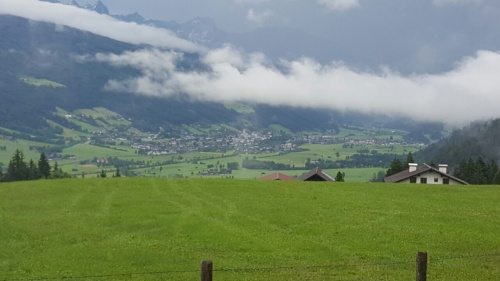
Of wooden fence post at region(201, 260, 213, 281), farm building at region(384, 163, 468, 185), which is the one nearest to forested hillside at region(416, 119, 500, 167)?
farm building at region(384, 163, 468, 185)

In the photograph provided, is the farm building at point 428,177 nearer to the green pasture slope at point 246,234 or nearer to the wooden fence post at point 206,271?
the green pasture slope at point 246,234

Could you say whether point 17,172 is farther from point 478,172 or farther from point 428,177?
point 478,172

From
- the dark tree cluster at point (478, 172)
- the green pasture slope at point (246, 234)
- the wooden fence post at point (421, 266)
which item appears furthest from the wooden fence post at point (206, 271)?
the dark tree cluster at point (478, 172)

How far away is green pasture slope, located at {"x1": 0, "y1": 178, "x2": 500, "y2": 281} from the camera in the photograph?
23.9m

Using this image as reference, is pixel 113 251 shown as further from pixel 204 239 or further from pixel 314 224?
pixel 314 224

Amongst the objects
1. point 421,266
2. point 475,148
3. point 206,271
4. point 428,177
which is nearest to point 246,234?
point 421,266

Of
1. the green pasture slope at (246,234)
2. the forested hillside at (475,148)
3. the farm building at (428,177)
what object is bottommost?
the green pasture slope at (246,234)

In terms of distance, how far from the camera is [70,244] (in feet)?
97.3

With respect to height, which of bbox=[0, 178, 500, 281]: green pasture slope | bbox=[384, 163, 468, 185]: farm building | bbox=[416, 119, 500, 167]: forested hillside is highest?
bbox=[416, 119, 500, 167]: forested hillside

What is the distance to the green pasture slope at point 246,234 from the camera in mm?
23922

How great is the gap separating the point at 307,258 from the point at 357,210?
52.0 feet

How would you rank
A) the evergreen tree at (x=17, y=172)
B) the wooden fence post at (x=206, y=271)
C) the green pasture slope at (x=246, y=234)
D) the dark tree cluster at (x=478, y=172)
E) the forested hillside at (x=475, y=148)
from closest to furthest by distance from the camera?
the wooden fence post at (x=206, y=271) < the green pasture slope at (x=246, y=234) < the evergreen tree at (x=17, y=172) < the dark tree cluster at (x=478, y=172) < the forested hillside at (x=475, y=148)

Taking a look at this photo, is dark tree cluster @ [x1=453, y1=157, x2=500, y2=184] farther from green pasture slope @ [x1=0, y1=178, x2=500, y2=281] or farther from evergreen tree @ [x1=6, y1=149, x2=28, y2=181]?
evergreen tree @ [x1=6, y1=149, x2=28, y2=181]

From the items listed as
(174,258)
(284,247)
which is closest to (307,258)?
(284,247)
